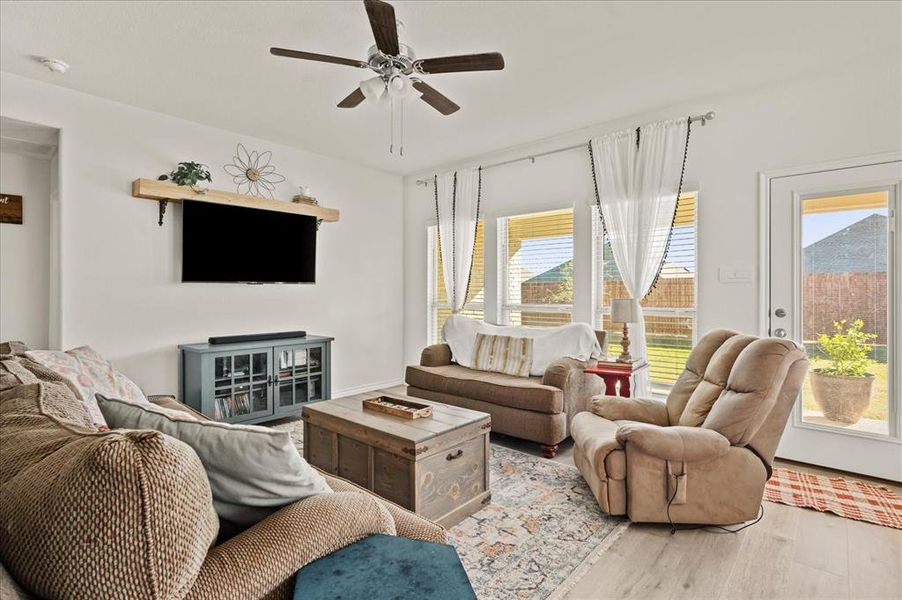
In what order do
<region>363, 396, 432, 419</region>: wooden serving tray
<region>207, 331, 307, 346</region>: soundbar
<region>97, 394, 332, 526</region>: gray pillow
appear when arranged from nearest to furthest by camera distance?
<region>97, 394, 332, 526</region>: gray pillow
<region>363, 396, 432, 419</region>: wooden serving tray
<region>207, 331, 307, 346</region>: soundbar

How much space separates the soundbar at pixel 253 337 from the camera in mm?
4004

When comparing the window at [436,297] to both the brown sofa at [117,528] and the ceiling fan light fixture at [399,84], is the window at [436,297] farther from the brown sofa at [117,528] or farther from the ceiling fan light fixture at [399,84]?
the brown sofa at [117,528]

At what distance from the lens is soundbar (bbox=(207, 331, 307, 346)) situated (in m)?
4.00

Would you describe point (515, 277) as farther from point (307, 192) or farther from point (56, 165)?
point (56, 165)

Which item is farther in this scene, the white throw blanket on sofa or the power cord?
the white throw blanket on sofa

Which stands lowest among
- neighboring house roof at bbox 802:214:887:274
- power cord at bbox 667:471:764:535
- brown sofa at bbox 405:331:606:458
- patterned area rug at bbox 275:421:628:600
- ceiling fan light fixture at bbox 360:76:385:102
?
patterned area rug at bbox 275:421:628:600

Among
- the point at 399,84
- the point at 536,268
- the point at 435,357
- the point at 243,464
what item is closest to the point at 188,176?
the point at 399,84

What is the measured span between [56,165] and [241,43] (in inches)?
81.0

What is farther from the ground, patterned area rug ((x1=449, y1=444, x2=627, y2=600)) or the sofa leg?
the sofa leg

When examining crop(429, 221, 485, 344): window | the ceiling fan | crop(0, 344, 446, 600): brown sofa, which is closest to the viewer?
crop(0, 344, 446, 600): brown sofa

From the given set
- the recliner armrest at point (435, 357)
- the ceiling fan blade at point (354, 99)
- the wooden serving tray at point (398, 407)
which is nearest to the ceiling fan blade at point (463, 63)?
the ceiling fan blade at point (354, 99)

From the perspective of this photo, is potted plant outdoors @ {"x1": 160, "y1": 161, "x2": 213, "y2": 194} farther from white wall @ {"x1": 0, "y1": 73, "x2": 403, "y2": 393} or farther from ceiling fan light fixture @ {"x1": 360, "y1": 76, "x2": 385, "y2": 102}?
ceiling fan light fixture @ {"x1": 360, "y1": 76, "x2": 385, "y2": 102}

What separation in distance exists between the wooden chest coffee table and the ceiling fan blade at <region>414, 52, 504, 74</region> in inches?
71.7

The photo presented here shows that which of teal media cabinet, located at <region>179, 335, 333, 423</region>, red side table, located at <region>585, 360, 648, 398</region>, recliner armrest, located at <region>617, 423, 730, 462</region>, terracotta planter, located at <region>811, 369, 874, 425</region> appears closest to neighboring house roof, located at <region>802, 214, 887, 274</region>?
terracotta planter, located at <region>811, 369, 874, 425</region>
